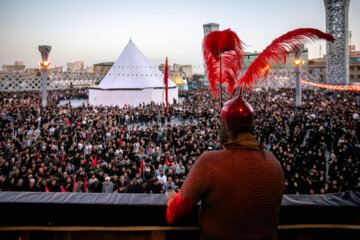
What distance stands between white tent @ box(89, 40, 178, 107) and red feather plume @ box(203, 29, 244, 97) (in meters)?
19.2

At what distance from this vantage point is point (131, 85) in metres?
22.4

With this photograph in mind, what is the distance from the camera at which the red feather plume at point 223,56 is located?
168 cm

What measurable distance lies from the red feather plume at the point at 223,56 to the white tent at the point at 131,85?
1920 centimetres

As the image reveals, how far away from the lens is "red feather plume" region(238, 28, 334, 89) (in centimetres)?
144

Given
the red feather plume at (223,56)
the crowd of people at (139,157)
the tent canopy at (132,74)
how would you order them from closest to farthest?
the red feather plume at (223,56), the crowd of people at (139,157), the tent canopy at (132,74)

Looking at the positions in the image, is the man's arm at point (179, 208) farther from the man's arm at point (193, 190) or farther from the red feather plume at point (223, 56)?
the red feather plume at point (223, 56)

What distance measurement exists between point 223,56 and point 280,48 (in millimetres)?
409

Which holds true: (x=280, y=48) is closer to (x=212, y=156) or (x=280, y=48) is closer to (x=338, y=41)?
(x=212, y=156)

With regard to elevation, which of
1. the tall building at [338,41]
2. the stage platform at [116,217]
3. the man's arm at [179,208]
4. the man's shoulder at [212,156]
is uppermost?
the tall building at [338,41]

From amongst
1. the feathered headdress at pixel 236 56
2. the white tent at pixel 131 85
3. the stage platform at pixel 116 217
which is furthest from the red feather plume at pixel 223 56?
the white tent at pixel 131 85

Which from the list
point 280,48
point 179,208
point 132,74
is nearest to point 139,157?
point 280,48

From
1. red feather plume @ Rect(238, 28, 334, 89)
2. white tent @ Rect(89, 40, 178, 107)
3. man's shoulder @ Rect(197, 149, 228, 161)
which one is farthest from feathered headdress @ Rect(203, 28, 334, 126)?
white tent @ Rect(89, 40, 178, 107)

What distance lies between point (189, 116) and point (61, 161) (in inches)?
371

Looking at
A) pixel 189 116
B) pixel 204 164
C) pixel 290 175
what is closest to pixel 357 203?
pixel 204 164
